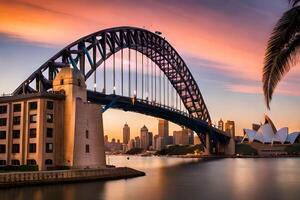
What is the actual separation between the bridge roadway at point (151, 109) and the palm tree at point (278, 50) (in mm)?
68618

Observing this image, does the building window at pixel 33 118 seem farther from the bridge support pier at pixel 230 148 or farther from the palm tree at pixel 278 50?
the bridge support pier at pixel 230 148

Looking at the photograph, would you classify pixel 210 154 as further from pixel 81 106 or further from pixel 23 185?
pixel 23 185

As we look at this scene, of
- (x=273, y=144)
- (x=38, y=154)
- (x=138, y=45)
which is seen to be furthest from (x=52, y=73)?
(x=273, y=144)

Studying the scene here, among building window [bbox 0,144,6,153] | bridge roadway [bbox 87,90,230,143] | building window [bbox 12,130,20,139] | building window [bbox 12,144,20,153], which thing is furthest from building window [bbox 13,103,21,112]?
bridge roadway [bbox 87,90,230,143]

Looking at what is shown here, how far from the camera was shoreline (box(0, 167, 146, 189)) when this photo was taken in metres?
48.3

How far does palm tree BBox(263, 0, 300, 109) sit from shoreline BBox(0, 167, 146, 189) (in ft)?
134

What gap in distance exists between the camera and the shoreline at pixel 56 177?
48312mm

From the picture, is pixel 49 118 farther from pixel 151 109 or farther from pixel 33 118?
pixel 151 109

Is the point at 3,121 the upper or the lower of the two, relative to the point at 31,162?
upper

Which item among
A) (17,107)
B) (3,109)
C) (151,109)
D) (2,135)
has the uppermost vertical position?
(151,109)

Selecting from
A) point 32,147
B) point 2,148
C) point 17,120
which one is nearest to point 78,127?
point 32,147

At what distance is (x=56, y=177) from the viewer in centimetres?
5266

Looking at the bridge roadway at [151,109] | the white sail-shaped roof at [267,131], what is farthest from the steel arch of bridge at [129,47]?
the white sail-shaped roof at [267,131]

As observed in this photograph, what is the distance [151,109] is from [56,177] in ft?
170
